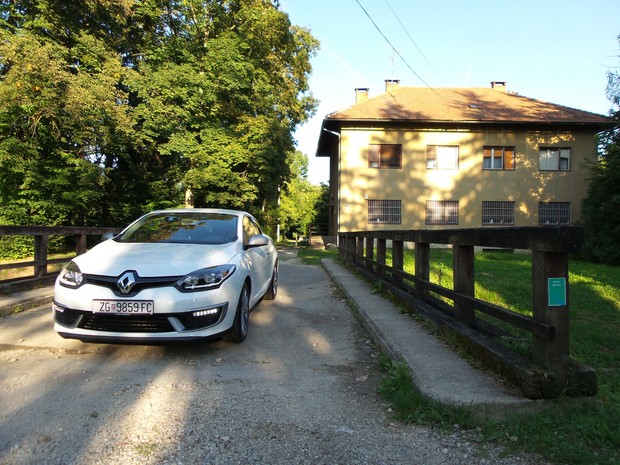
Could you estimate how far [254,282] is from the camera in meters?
5.55

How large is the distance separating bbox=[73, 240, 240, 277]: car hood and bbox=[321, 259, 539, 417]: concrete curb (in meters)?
2.00

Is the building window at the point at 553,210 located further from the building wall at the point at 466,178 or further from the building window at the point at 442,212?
the building window at the point at 442,212

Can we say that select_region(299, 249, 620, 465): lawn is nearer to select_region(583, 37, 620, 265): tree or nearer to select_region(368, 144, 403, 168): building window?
select_region(583, 37, 620, 265): tree

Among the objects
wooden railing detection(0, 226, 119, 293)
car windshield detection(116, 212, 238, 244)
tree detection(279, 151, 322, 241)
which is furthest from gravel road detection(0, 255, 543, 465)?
tree detection(279, 151, 322, 241)

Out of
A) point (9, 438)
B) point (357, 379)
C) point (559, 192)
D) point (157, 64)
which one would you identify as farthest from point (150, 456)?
point (559, 192)

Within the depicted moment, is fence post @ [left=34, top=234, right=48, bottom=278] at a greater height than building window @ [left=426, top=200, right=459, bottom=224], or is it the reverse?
building window @ [left=426, top=200, right=459, bottom=224]

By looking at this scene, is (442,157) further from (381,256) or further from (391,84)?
(381,256)

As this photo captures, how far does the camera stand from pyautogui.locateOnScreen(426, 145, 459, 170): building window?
83.9ft

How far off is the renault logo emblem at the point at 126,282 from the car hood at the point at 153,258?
74 millimetres

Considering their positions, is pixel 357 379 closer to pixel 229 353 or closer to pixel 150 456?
pixel 229 353

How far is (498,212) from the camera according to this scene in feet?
84.6

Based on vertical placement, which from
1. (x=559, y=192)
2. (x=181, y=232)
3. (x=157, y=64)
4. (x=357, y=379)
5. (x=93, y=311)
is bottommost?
(x=357, y=379)

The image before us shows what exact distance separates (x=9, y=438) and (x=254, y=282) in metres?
3.20

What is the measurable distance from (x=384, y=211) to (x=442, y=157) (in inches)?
193
